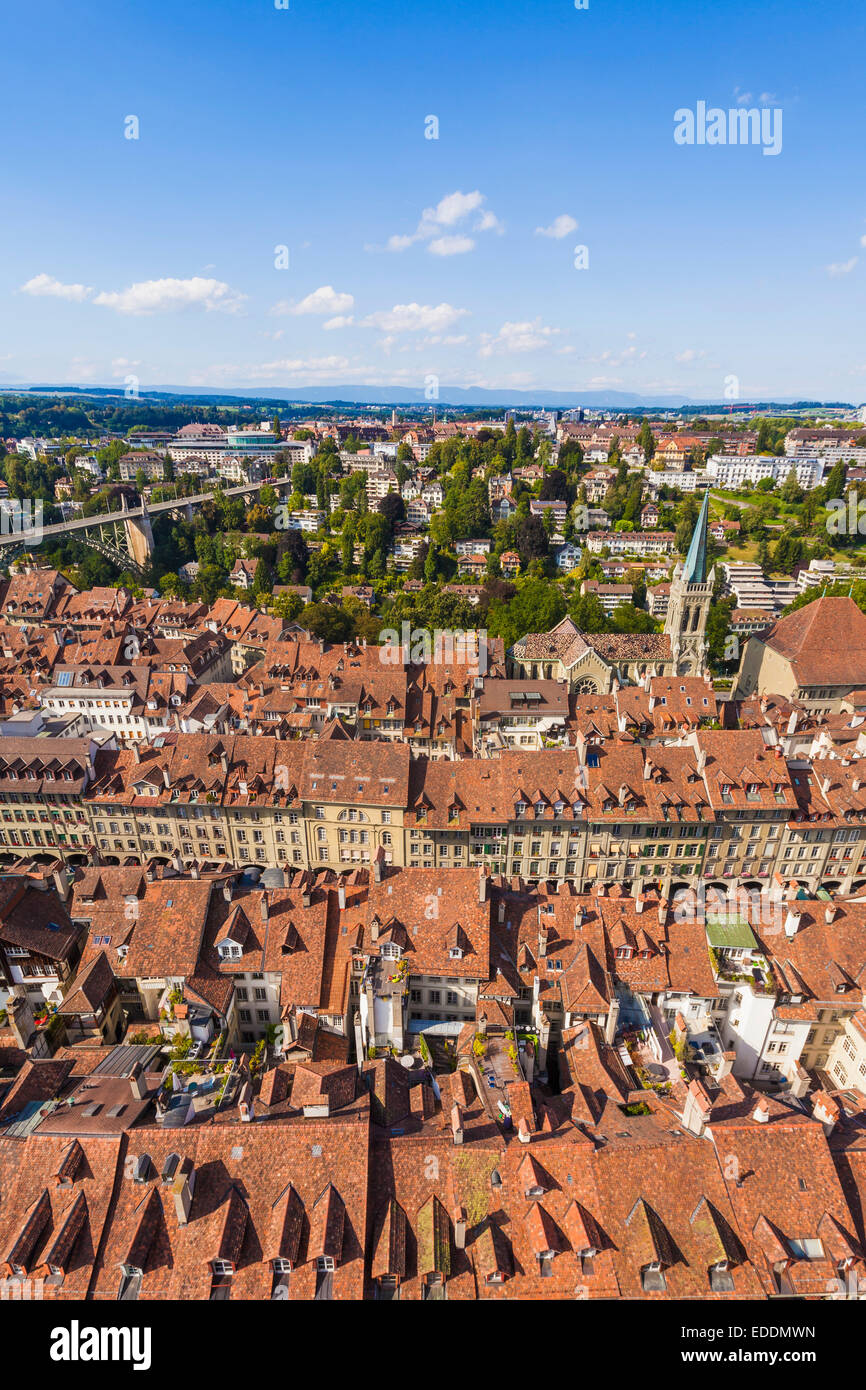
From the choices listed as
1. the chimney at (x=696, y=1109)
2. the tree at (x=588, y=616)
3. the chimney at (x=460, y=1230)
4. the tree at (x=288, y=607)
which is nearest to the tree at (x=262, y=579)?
the tree at (x=288, y=607)

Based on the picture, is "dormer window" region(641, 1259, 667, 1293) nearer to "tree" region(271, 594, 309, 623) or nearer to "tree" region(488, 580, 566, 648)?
"tree" region(488, 580, 566, 648)

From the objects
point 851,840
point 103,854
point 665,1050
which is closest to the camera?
point 665,1050

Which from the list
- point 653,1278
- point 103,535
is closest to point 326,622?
point 103,535

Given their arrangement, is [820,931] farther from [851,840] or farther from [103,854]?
[103,854]

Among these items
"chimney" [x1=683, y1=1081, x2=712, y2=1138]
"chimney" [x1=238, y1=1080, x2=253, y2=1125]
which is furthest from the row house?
"chimney" [x1=238, y1=1080, x2=253, y2=1125]

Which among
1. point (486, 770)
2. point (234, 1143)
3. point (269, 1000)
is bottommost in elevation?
point (269, 1000)

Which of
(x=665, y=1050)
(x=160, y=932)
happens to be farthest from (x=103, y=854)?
(x=665, y=1050)
